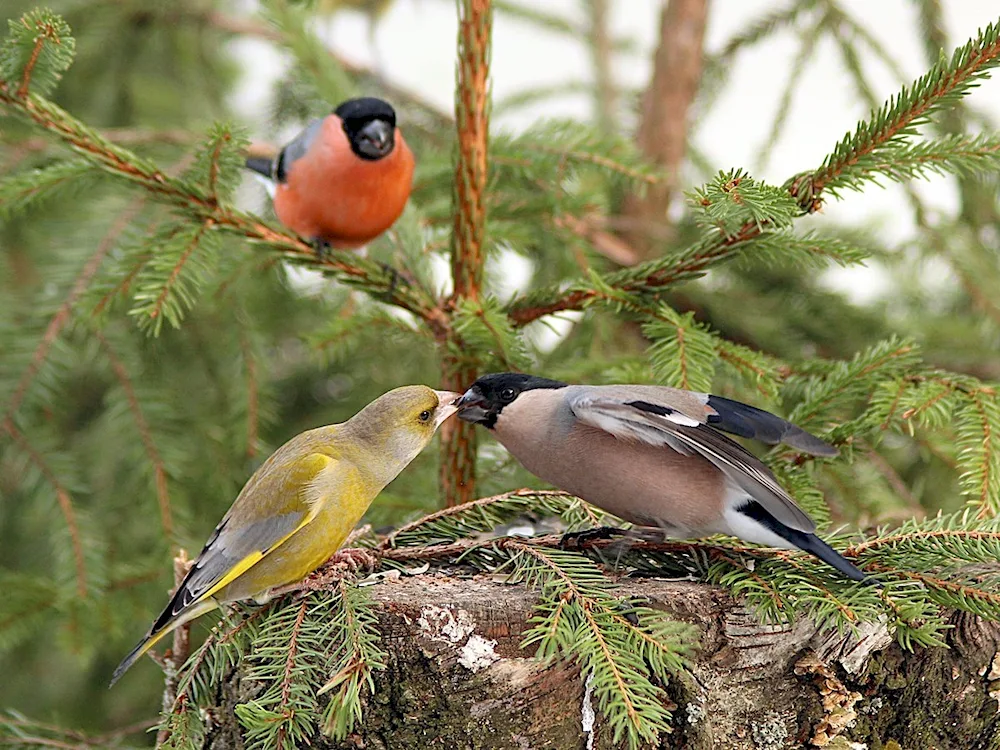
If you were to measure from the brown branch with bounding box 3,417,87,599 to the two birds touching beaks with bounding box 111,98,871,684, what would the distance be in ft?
2.85

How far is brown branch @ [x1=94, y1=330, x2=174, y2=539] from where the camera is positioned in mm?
→ 2838

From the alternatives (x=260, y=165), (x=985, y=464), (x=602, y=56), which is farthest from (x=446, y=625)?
(x=602, y=56)

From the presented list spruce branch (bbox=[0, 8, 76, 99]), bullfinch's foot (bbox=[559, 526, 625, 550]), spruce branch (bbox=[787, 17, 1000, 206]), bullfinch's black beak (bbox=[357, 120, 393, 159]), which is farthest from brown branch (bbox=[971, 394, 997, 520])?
spruce branch (bbox=[0, 8, 76, 99])

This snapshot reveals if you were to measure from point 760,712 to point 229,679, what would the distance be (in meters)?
0.90

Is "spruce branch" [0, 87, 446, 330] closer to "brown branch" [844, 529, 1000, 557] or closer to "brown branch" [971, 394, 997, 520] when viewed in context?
"brown branch" [844, 529, 1000, 557]

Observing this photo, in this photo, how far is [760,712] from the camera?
5.79 ft

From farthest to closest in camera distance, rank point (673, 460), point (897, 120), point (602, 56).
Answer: point (602, 56) < point (673, 460) < point (897, 120)

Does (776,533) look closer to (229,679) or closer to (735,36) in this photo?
(229,679)

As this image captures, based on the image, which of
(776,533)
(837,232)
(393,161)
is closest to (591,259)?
(393,161)

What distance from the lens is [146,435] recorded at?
9.55ft

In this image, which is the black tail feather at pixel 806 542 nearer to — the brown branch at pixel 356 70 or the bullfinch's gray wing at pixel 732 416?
the bullfinch's gray wing at pixel 732 416

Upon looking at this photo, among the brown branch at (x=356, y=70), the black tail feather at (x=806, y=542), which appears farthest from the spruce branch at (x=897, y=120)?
the brown branch at (x=356, y=70)

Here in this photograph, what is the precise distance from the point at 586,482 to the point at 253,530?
634 millimetres

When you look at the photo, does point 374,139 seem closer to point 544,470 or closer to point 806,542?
point 544,470
